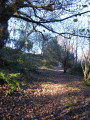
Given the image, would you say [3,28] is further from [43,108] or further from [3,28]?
[43,108]

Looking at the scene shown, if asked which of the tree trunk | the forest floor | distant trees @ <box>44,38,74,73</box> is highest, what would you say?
the tree trunk

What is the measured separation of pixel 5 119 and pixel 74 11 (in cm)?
590

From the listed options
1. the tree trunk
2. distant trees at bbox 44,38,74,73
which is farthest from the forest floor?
distant trees at bbox 44,38,74,73

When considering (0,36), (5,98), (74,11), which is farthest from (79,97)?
(0,36)

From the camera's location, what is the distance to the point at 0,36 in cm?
582

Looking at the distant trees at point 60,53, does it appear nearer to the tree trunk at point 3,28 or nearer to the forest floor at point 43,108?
the forest floor at point 43,108

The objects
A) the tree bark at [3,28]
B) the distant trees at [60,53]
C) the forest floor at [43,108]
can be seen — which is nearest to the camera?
the forest floor at [43,108]

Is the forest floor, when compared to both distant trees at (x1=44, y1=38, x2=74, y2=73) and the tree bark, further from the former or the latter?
distant trees at (x1=44, y1=38, x2=74, y2=73)

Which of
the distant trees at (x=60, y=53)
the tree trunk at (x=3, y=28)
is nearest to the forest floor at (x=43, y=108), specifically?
the tree trunk at (x=3, y=28)

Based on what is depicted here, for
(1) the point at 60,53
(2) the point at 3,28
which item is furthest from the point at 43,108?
(1) the point at 60,53

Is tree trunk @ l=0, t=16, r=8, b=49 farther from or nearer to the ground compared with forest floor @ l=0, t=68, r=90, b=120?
farther from the ground

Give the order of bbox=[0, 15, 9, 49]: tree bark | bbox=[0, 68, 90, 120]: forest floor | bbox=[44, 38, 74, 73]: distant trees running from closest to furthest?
bbox=[0, 68, 90, 120]: forest floor
bbox=[0, 15, 9, 49]: tree bark
bbox=[44, 38, 74, 73]: distant trees

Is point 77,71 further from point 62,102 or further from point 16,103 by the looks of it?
point 16,103

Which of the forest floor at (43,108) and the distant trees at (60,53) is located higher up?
the distant trees at (60,53)
